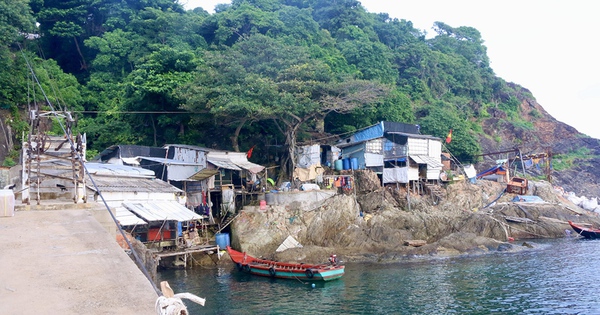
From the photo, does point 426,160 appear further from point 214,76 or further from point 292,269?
point 292,269

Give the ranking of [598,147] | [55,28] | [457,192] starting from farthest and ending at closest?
[598,147]
[55,28]
[457,192]

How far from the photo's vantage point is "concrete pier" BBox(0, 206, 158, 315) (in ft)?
20.4

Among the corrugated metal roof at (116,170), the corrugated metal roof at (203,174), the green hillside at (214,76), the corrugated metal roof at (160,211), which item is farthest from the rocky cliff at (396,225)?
the green hillside at (214,76)

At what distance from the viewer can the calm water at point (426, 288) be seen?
19.8 metres

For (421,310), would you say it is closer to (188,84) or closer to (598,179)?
(188,84)

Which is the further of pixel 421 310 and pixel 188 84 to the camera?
pixel 188 84

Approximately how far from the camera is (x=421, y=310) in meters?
19.2

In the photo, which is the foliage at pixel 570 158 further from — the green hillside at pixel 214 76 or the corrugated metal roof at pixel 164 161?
the corrugated metal roof at pixel 164 161

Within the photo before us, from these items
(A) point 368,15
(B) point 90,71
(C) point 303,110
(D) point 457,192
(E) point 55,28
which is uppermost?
(A) point 368,15

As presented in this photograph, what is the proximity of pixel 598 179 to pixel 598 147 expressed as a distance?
821 cm

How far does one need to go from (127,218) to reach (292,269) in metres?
8.97

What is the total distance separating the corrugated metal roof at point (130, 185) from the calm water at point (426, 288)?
16.9 feet

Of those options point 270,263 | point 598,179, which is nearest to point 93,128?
point 270,263

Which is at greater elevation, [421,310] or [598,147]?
[598,147]
